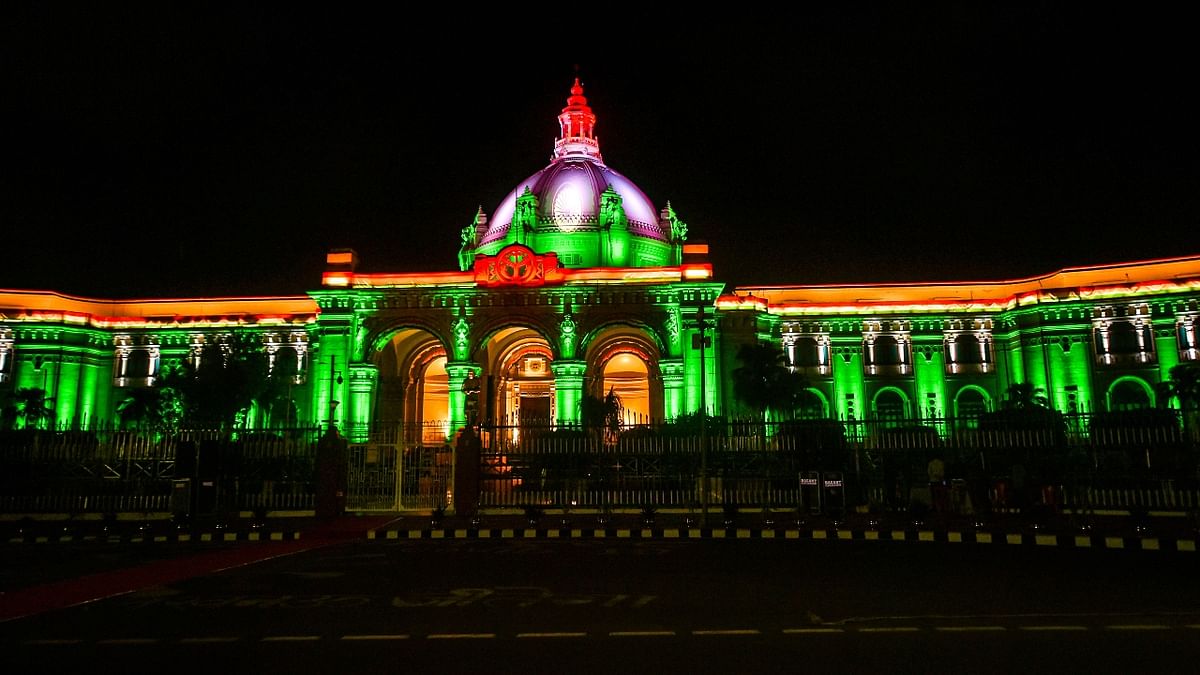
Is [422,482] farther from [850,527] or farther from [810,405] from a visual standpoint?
[810,405]

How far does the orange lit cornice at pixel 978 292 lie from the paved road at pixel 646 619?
3696cm

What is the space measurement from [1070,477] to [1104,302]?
33061 mm

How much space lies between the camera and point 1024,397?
133 feet

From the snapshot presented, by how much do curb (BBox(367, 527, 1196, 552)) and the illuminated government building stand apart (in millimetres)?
23446

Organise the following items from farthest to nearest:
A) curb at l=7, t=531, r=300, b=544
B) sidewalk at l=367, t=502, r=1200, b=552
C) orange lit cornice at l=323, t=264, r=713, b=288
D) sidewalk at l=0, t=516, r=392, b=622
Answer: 1. orange lit cornice at l=323, t=264, r=713, b=288
2. curb at l=7, t=531, r=300, b=544
3. sidewalk at l=367, t=502, r=1200, b=552
4. sidewalk at l=0, t=516, r=392, b=622

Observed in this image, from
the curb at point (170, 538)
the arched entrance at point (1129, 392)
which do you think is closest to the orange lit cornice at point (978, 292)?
the arched entrance at point (1129, 392)

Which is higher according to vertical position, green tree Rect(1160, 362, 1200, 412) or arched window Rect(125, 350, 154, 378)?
arched window Rect(125, 350, 154, 378)

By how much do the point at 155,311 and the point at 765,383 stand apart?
3685 cm

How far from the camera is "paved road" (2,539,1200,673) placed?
6039 millimetres

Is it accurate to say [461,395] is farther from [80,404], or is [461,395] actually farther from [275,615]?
[275,615]

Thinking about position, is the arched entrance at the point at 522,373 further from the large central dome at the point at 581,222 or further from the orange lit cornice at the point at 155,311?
the orange lit cornice at the point at 155,311

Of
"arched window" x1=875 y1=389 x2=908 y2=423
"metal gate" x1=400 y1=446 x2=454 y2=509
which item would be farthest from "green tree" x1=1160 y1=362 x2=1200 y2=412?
"metal gate" x1=400 y1=446 x2=454 y2=509

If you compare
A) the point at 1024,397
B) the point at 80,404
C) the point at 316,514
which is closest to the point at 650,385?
the point at 1024,397

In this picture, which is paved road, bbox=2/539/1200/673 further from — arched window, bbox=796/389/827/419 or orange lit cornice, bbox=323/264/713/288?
orange lit cornice, bbox=323/264/713/288
